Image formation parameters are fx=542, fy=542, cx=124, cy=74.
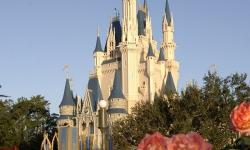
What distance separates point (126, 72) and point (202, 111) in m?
36.2

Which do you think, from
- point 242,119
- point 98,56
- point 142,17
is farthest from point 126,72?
point 242,119

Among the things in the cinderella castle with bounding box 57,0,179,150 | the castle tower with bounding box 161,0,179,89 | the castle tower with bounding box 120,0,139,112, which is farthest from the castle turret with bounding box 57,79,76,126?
the castle tower with bounding box 161,0,179,89

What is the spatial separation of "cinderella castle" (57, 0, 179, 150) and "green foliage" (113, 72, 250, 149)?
28.1 metres

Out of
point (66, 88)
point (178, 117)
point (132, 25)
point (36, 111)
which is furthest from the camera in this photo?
point (66, 88)

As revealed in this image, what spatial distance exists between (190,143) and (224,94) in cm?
2884

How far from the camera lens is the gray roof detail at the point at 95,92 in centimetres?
6710

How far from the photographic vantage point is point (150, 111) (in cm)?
3319

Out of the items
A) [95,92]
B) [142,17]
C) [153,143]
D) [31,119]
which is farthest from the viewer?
[142,17]

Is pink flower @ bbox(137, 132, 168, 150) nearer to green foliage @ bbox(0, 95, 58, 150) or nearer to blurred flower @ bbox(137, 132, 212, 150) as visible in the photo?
blurred flower @ bbox(137, 132, 212, 150)

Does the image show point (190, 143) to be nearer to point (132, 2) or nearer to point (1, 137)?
point (1, 137)

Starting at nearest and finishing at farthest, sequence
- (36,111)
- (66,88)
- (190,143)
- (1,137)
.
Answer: (190,143)
(1,137)
(36,111)
(66,88)

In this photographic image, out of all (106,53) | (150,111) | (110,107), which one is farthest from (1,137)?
(106,53)

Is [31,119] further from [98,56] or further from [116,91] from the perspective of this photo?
[98,56]

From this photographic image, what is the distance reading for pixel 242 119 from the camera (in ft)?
11.9
